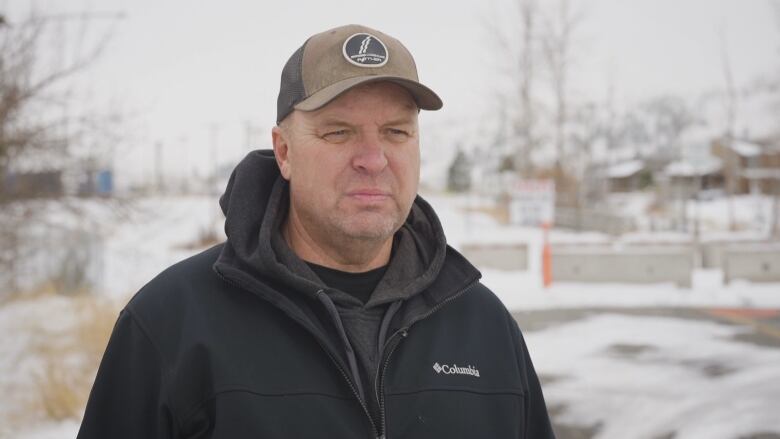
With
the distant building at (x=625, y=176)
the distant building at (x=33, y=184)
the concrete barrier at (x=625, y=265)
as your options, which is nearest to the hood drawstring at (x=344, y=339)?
the distant building at (x=33, y=184)

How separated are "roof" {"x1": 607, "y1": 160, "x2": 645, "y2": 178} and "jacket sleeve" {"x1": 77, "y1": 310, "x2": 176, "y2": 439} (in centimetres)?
8878

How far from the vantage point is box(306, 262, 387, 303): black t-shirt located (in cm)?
225

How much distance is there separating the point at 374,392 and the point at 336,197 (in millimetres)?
556

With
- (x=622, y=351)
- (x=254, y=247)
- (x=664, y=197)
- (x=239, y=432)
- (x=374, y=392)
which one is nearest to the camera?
(x=239, y=432)

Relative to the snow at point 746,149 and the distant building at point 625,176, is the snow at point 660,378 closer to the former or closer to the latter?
the snow at point 746,149

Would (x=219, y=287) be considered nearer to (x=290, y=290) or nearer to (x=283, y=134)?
(x=290, y=290)

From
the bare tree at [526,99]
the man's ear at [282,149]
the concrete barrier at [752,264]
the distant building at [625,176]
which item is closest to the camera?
the man's ear at [282,149]

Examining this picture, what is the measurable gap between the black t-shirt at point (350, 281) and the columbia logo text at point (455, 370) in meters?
0.31

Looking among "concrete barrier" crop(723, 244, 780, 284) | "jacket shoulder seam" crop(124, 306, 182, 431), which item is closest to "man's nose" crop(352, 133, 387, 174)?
"jacket shoulder seam" crop(124, 306, 182, 431)

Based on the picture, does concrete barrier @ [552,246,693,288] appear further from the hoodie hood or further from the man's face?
the man's face

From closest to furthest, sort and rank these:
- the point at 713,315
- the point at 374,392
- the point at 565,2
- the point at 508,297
Answer: the point at 374,392
the point at 713,315
the point at 508,297
the point at 565,2

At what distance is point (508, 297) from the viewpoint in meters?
13.3

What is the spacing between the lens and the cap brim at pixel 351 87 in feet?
6.52

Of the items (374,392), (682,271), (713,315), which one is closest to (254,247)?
(374,392)
